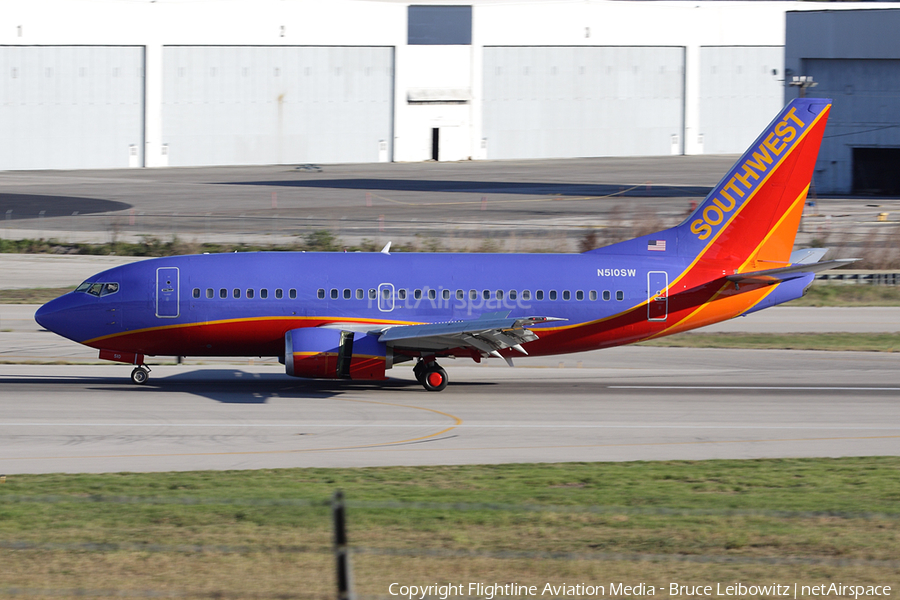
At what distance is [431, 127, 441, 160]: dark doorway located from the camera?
10769 cm

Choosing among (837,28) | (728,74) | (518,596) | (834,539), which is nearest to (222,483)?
(518,596)

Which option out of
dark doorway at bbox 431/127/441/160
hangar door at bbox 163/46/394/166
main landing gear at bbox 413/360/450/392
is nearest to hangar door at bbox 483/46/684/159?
dark doorway at bbox 431/127/441/160

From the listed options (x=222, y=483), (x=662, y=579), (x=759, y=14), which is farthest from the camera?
(x=759, y=14)

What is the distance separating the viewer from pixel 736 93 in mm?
114250

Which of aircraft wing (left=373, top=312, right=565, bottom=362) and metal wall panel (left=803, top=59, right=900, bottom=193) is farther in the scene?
metal wall panel (left=803, top=59, right=900, bottom=193)

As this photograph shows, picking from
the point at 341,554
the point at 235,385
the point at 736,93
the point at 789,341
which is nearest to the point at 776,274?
the point at 789,341

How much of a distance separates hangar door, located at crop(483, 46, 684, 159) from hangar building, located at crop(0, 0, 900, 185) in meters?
0.15

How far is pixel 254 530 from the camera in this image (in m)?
15.1

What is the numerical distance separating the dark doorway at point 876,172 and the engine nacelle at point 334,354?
6647 centimetres

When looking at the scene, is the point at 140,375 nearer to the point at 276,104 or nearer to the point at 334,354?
the point at 334,354

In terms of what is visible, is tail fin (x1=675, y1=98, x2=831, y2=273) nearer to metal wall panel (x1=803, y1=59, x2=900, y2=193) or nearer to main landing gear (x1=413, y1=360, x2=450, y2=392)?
main landing gear (x1=413, y1=360, x2=450, y2=392)

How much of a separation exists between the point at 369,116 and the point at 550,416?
3237 inches

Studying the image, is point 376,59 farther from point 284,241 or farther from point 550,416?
point 550,416

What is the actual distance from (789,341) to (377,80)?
71.7 m
